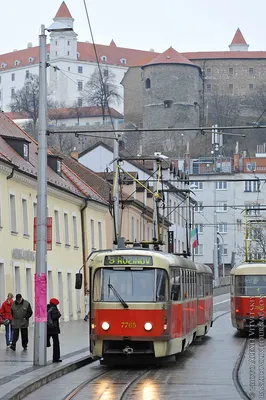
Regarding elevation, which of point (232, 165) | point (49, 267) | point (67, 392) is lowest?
point (67, 392)

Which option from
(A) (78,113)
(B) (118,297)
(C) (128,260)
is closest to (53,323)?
(B) (118,297)

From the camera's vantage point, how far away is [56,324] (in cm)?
2370

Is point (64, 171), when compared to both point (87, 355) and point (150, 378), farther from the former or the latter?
point (150, 378)

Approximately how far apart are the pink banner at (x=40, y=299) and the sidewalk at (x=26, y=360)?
1.01 m

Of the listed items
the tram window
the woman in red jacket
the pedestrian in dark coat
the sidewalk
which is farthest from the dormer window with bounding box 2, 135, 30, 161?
the tram window

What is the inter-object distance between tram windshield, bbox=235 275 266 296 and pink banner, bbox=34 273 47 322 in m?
14.2

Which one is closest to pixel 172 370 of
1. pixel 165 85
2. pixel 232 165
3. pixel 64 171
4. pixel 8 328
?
pixel 8 328

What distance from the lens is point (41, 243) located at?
23062 millimetres

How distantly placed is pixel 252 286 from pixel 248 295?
40cm

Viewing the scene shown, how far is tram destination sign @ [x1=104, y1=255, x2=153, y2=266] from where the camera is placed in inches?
906

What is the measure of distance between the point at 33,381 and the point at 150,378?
113 inches

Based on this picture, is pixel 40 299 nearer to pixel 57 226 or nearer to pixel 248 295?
pixel 248 295

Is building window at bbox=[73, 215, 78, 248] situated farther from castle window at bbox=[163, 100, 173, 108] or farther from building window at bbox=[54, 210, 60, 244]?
castle window at bbox=[163, 100, 173, 108]

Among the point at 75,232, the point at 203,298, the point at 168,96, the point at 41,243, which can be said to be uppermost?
the point at 168,96
